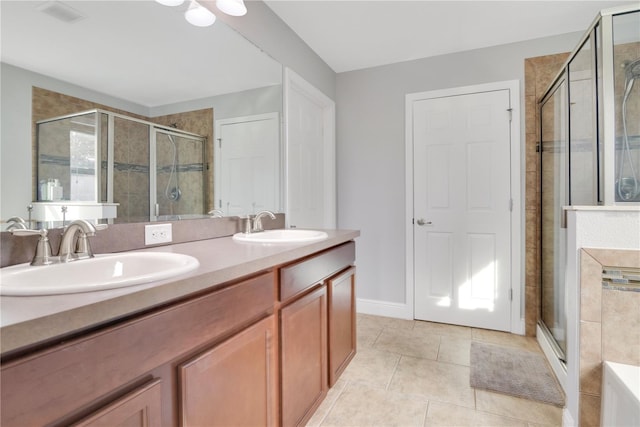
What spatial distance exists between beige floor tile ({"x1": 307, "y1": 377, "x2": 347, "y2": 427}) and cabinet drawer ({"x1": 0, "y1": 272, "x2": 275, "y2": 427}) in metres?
0.97

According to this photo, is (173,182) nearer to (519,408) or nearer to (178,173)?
(178,173)

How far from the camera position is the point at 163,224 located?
1.39 metres

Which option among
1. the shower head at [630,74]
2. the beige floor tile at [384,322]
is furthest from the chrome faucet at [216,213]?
the shower head at [630,74]

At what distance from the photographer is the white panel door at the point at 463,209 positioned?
2605 mm

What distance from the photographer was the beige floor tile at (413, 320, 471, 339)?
2582mm

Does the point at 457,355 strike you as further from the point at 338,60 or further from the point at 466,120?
the point at 338,60

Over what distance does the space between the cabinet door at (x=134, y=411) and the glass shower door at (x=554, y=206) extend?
2.13 m

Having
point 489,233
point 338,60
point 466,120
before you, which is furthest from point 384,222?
point 338,60

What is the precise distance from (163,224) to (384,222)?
2076 mm

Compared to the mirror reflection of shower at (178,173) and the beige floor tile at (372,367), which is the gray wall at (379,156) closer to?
the beige floor tile at (372,367)

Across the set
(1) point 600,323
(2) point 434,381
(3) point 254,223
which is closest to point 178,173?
(3) point 254,223

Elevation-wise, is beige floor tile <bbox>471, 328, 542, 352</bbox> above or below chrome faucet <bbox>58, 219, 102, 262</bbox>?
below

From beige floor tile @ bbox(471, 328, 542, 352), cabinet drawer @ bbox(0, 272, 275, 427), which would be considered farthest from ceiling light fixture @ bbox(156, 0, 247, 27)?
beige floor tile @ bbox(471, 328, 542, 352)

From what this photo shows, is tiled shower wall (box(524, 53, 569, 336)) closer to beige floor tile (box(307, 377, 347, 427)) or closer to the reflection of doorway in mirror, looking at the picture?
beige floor tile (box(307, 377, 347, 427))
